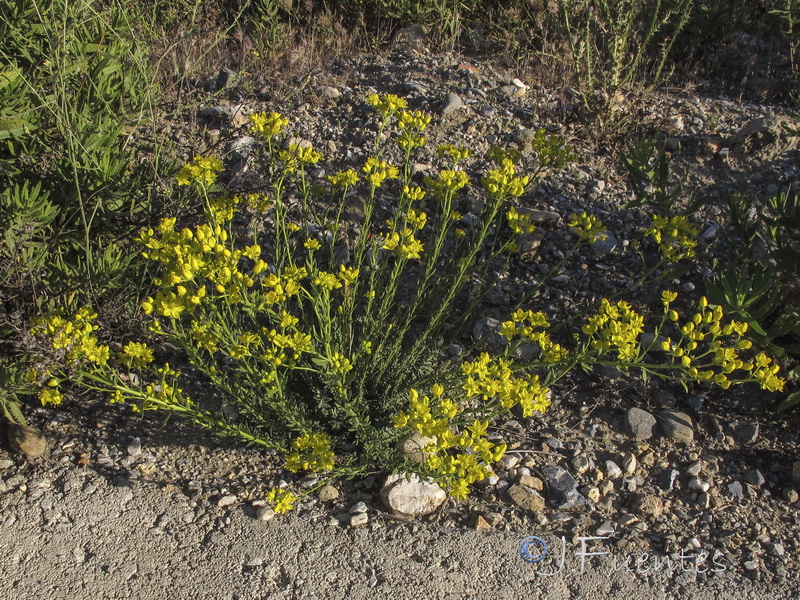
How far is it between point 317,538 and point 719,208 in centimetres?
284

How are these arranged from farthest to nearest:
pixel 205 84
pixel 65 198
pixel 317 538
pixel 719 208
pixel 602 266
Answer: pixel 205 84
pixel 719 208
pixel 602 266
pixel 65 198
pixel 317 538

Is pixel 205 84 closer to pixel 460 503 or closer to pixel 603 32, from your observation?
pixel 603 32

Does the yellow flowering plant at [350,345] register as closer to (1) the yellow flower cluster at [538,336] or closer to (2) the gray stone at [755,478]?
(1) the yellow flower cluster at [538,336]

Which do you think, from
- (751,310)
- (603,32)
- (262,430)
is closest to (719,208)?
(751,310)

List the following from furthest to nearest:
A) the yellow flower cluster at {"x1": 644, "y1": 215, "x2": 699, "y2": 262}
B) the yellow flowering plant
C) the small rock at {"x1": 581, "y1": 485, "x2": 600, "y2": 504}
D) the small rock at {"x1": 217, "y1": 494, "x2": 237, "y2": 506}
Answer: the small rock at {"x1": 581, "y1": 485, "x2": 600, "y2": 504} → the small rock at {"x1": 217, "y1": 494, "x2": 237, "y2": 506} → the yellow flower cluster at {"x1": 644, "y1": 215, "x2": 699, "y2": 262} → the yellow flowering plant

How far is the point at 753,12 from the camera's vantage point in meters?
5.25

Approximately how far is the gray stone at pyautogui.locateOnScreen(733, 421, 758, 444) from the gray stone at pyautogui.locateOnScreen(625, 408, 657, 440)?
34 centimetres

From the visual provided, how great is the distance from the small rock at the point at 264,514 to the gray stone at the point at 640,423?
1.51 m

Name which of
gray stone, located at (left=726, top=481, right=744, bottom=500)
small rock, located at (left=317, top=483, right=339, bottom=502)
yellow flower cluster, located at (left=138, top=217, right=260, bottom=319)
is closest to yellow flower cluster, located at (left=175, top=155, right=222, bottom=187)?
yellow flower cluster, located at (left=138, top=217, right=260, bottom=319)

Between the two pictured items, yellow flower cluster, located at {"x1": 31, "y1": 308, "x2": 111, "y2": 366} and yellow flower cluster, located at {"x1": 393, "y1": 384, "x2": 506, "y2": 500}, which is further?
yellow flower cluster, located at {"x1": 31, "y1": 308, "x2": 111, "y2": 366}

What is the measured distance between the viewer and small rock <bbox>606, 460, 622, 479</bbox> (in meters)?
2.75

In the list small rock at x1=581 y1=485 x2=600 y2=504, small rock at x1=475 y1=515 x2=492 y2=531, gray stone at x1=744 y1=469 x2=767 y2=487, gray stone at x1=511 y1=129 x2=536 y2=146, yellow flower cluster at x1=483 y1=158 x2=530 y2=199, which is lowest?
small rock at x1=475 y1=515 x2=492 y2=531

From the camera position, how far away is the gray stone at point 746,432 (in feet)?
9.49

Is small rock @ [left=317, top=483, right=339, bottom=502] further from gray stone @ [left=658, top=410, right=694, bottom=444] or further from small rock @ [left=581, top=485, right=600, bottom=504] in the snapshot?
gray stone @ [left=658, top=410, right=694, bottom=444]
